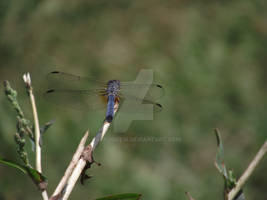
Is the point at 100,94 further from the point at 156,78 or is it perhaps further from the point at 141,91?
the point at 156,78

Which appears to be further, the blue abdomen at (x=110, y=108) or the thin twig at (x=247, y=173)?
the blue abdomen at (x=110, y=108)

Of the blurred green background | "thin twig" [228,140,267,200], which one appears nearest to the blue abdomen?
"thin twig" [228,140,267,200]

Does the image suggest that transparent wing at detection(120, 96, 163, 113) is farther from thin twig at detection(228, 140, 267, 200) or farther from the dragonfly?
thin twig at detection(228, 140, 267, 200)

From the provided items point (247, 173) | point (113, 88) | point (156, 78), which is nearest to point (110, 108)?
point (113, 88)

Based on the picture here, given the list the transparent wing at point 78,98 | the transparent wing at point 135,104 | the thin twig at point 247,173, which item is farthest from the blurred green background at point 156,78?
the thin twig at point 247,173

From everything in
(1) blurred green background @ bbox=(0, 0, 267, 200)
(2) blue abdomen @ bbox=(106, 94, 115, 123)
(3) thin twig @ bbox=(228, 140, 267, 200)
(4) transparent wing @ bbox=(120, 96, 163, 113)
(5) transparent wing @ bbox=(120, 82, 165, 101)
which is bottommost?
(3) thin twig @ bbox=(228, 140, 267, 200)

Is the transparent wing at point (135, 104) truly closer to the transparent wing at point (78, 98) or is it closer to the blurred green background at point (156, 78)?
the transparent wing at point (78, 98)

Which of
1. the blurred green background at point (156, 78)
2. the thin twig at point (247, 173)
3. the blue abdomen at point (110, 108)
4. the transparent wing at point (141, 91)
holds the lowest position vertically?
the thin twig at point (247, 173)
